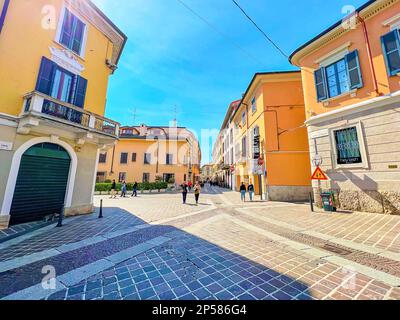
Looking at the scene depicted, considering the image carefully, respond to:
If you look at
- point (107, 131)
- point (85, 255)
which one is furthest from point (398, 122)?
point (107, 131)

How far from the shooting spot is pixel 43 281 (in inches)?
114

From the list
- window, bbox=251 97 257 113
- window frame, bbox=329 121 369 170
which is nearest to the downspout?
window frame, bbox=329 121 369 170

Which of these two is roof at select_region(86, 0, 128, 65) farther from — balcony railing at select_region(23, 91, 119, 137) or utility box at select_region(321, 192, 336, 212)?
utility box at select_region(321, 192, 336, 212)

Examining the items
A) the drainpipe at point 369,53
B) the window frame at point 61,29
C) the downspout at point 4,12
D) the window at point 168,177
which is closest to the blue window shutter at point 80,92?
the window frame at point 61,29

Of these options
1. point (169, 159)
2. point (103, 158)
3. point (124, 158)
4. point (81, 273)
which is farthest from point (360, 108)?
point (103, 158)

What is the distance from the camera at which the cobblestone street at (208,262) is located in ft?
8.46

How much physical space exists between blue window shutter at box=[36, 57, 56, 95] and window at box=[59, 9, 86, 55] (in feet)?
5.02

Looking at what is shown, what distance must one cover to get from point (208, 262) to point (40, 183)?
7946mm

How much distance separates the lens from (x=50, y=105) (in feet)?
22.5

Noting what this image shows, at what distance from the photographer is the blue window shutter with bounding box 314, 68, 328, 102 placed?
9.56 meters

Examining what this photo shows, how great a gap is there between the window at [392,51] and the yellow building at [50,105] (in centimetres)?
1333

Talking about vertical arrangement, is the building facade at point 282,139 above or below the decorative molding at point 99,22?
below

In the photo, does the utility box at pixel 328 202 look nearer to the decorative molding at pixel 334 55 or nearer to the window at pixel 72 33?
the decorative molding at pixel 334 55

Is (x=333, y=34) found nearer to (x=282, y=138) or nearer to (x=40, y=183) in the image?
(x=282, y=138)
